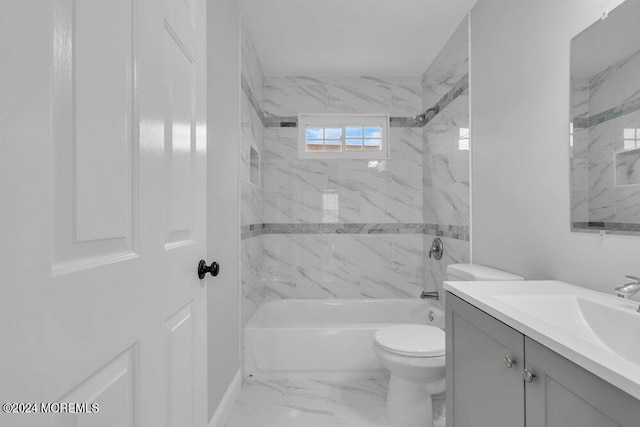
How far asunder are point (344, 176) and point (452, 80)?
1257mm

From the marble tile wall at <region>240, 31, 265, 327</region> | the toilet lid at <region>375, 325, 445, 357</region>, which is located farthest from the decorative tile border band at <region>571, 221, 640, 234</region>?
the marble tile wall at <region>240, 31, 265, 327</region>

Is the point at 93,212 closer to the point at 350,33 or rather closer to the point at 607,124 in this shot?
the point at 607,124

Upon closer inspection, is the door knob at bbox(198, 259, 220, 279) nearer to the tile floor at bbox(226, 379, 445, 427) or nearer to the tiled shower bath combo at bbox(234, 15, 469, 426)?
the tile floor at bbox(226, 379, 445, 427)

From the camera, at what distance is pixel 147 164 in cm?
75

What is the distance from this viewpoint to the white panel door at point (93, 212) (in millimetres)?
422

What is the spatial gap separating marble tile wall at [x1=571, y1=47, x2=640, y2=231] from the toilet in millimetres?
553

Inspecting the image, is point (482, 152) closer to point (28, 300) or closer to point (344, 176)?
point (344, 176)

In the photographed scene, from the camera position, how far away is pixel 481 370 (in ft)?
3.52

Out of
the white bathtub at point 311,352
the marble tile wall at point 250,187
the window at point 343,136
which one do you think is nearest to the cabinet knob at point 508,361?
the white bathtub at point 311,352

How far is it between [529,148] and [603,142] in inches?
16.2

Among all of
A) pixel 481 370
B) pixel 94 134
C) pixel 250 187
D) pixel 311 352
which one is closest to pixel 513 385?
pixel 481 370

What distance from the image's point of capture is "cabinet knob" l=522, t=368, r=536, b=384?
84cm


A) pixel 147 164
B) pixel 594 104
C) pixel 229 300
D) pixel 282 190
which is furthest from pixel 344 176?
pixel 147 164

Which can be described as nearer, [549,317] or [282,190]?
[549,317]
